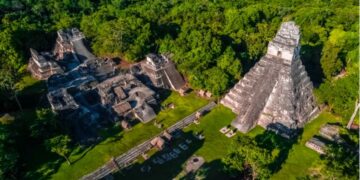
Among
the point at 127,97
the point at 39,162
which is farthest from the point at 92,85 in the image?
the point at 39,162

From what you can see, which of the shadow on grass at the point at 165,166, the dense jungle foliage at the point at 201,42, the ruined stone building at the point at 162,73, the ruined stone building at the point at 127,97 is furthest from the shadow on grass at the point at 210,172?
the ruined stone building at the point at 162,73

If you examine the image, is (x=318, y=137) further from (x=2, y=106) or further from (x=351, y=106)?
(x=2, y=106)

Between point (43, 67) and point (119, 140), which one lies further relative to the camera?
point (43, 67)

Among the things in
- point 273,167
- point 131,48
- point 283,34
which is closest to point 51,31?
point 131,48

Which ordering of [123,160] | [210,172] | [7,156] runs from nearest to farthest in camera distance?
1. [7,156]
2. [210,172]
3. [123,160]

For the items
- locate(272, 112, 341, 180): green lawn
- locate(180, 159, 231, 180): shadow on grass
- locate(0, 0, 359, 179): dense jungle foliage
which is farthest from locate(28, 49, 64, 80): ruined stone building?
locate(272, 112, 341, 180): green lawn

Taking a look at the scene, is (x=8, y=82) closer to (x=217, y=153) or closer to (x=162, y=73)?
(x=162, y=73)

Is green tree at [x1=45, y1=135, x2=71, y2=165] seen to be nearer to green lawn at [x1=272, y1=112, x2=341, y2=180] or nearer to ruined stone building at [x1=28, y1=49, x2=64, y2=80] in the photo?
ruined stone building at [x1=28, y1=49, x2=64, y2=80]
